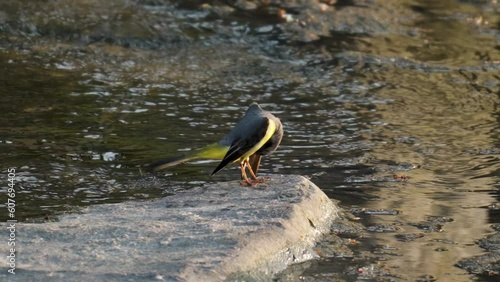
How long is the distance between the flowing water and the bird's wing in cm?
73

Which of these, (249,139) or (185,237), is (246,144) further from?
(185,237)

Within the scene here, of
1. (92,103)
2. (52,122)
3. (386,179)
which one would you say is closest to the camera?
(386,179)

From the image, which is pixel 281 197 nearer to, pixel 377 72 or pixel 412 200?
pixel 412 200

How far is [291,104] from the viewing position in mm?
10094

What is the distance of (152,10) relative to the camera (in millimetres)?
13164

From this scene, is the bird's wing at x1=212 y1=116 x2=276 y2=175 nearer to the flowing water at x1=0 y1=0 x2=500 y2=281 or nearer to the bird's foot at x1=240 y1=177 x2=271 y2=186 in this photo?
the bird's foot at x1=240 y1=177 x2=271 y2=186

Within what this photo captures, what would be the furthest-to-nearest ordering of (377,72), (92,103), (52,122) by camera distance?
1. (377,72)
2. (92,103)
3. (52,122)

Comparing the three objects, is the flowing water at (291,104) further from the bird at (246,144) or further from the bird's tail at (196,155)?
the bird at (246,144)

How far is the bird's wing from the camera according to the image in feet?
22.0

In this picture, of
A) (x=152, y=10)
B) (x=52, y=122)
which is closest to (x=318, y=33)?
(x=152, y=10)

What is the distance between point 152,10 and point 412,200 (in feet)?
22.3

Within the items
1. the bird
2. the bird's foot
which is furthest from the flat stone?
the bird

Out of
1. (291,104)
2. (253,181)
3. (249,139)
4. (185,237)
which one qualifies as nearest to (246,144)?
(249,139)

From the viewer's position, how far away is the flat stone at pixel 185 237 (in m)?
5.08
